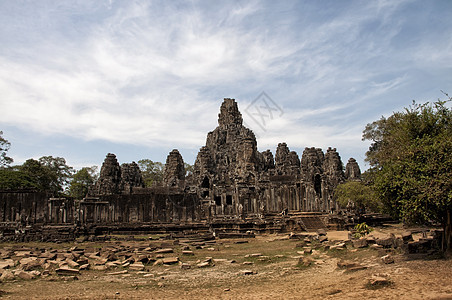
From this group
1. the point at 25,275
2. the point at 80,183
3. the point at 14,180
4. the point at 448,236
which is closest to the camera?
the point at 448,236

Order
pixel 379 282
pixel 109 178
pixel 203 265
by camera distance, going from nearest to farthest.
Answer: pixel 379 282, pixel 203 265, pixel 109 178

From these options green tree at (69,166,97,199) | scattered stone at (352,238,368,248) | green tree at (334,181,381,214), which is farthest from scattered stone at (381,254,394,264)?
green tree at (69,166,97,199)

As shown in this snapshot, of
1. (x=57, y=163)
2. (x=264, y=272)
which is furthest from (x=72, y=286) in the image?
(x=57, y=163)

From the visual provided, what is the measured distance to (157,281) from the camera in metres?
10.6

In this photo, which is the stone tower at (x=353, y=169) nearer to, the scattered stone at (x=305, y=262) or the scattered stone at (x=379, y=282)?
the scattered stone at (x=305, y=262)

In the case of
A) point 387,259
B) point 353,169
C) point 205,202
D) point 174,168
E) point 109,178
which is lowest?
point 387,259

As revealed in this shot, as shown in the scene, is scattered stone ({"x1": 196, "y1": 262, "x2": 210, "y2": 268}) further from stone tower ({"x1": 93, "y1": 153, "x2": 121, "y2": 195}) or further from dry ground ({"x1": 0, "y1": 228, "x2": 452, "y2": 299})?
stone tower ({"x1": 93, "y1": 153, "x2": 121, "y2": 195})

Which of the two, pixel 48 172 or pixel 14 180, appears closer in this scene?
pixel 14 180

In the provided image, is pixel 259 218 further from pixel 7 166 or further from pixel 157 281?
pixel 7 166

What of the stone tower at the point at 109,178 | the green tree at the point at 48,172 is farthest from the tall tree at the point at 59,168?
the stone tower at the point at 109,178

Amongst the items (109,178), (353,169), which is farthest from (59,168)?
(353,169)

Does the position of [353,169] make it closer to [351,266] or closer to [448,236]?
[448,236]

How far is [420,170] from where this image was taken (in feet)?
34.1

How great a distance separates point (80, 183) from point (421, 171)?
59.1 meters
